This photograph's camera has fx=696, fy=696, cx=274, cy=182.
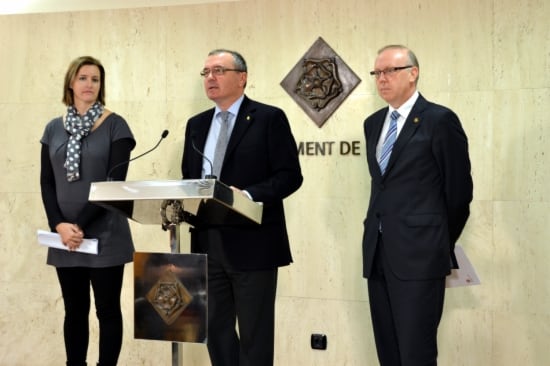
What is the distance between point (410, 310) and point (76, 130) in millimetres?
1711

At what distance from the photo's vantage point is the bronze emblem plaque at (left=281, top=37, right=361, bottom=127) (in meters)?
3.83

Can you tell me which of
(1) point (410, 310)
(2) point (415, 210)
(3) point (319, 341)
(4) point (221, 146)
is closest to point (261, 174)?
(4) point (221, 146)

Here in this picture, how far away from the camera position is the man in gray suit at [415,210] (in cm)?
270

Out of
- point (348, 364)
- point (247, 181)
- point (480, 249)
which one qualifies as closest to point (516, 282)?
point (480, 249)

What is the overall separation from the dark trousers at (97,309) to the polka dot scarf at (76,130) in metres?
0.45

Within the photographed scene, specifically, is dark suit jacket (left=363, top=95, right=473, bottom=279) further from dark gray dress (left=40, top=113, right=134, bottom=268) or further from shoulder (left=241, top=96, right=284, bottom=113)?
dark gray dress (left=40, top=113, right=134, bottom=268)

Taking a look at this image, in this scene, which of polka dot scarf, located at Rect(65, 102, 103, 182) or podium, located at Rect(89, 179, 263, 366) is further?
polka dot scarf, located at Rect(65, 102, 103, 182)

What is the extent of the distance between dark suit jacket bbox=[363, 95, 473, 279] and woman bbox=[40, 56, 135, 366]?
1246mm

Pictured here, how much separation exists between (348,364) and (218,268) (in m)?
1.37

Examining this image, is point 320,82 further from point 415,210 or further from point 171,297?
point 171,297

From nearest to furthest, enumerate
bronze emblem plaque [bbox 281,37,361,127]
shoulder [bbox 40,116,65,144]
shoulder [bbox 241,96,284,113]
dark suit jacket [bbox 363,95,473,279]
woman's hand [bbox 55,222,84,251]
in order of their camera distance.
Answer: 1. dark suit jacket [bbox 363,95,473,279]
2. shoulder [bbox 241,96,284,113]
3. woman's hand [bbox 55,222,84,251]
4. shoulder [bbox 40,116,65,144]
5. bronze emblem plaque [bbox 281,37,361,127]

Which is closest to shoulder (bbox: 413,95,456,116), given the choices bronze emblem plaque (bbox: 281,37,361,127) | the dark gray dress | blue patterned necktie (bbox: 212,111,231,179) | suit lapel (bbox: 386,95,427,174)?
suit lapel (bbox: 386,95,427,174)

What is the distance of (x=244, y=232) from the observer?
2828 millimetres

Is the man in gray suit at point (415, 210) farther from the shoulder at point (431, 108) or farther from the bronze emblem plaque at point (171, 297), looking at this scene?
the bronze emblem plaque at point (171, 297)
